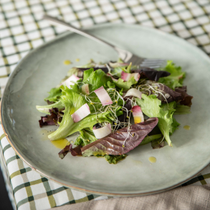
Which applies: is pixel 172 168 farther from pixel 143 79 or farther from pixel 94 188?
pixel 143 79

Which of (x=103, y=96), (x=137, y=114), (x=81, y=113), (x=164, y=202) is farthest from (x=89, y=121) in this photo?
(x=164, y=202)

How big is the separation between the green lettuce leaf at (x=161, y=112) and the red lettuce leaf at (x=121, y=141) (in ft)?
0.17

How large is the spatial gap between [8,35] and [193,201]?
2.01 metres

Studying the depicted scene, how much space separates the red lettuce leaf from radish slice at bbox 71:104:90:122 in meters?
0.18

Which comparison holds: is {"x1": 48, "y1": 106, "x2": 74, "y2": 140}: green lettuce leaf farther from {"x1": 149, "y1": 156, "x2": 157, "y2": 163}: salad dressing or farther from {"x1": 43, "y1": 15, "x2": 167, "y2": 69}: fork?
{"x1": 43, "y1": 15, "x2": 167, "y2": 69}: fork

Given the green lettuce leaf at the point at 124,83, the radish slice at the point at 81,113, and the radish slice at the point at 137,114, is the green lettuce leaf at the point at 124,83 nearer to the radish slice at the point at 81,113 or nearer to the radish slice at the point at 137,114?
the radish slice at the point at 137,114

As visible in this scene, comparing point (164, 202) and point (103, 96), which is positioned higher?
point (103, 96)

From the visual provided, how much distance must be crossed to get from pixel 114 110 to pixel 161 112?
272 mm

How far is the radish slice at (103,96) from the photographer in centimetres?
135

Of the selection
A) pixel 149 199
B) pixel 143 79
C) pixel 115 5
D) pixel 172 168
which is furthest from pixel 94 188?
pixel 115 5

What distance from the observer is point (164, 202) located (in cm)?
110

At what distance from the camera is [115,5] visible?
236cm

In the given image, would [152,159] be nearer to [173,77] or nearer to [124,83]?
[124,83]

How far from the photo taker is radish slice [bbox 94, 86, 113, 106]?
135 cm
